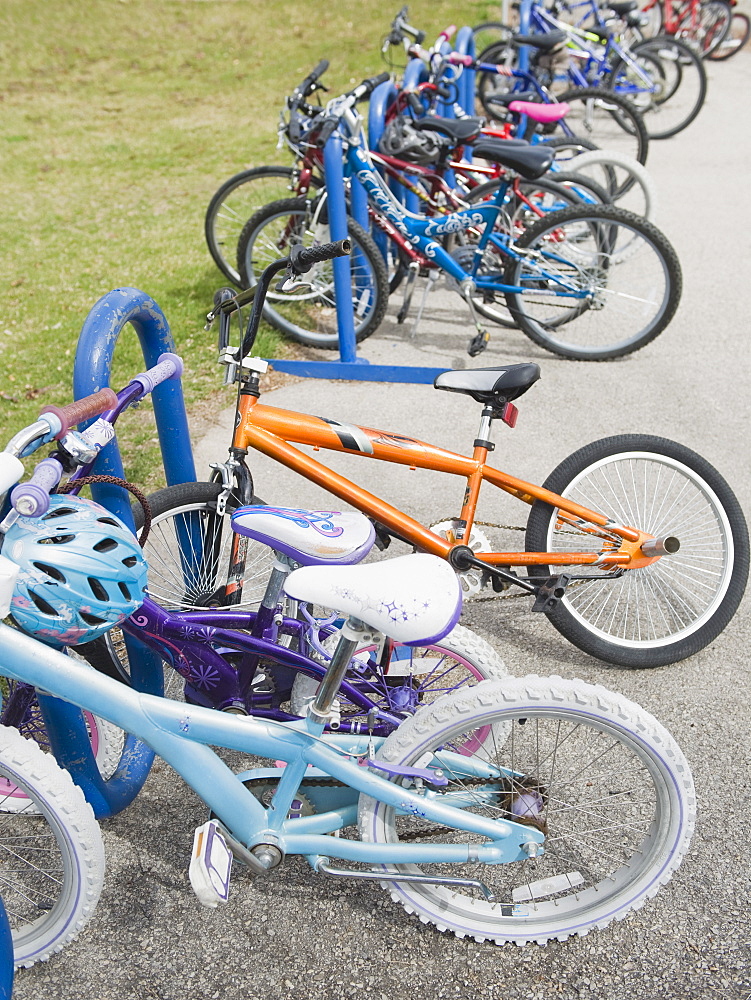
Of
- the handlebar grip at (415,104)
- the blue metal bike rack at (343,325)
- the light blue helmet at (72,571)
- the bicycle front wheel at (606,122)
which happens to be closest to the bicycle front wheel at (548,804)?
the light blue helmet at (72,571)

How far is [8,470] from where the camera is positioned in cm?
159

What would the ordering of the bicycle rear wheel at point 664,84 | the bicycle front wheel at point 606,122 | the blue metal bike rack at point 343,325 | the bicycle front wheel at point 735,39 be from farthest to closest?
the bicycle front wheel at point 735,39, the bicycle rear wheel at point 664,84, the bicycle front wheel at point 606,122, the blue metal bike rack at point 343,325

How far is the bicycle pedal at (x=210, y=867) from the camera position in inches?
76.4

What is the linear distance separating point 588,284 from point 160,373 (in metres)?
3.30

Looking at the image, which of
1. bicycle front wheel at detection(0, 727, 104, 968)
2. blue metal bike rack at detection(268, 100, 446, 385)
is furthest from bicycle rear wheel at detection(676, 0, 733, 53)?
bicycle front wheel at detection(0, 727, 104, 968)

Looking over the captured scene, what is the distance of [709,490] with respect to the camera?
2.95 m

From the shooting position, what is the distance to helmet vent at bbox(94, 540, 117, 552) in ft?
5.72

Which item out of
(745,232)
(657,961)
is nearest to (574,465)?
(657,961)

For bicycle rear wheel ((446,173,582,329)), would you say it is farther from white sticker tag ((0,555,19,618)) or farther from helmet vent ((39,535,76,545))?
white sticker tag ((0,555,19,618))

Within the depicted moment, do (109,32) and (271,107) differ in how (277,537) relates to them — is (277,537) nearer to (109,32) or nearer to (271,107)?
(271,107)

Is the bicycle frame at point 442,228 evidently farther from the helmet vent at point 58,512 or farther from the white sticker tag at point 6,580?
the white sticker tag at point 6,580

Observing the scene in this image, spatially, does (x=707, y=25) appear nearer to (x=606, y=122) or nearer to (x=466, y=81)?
(x=606, y=122)

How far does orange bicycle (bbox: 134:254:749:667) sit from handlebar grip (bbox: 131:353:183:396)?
348mm

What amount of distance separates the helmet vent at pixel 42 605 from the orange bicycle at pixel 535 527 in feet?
2.57
